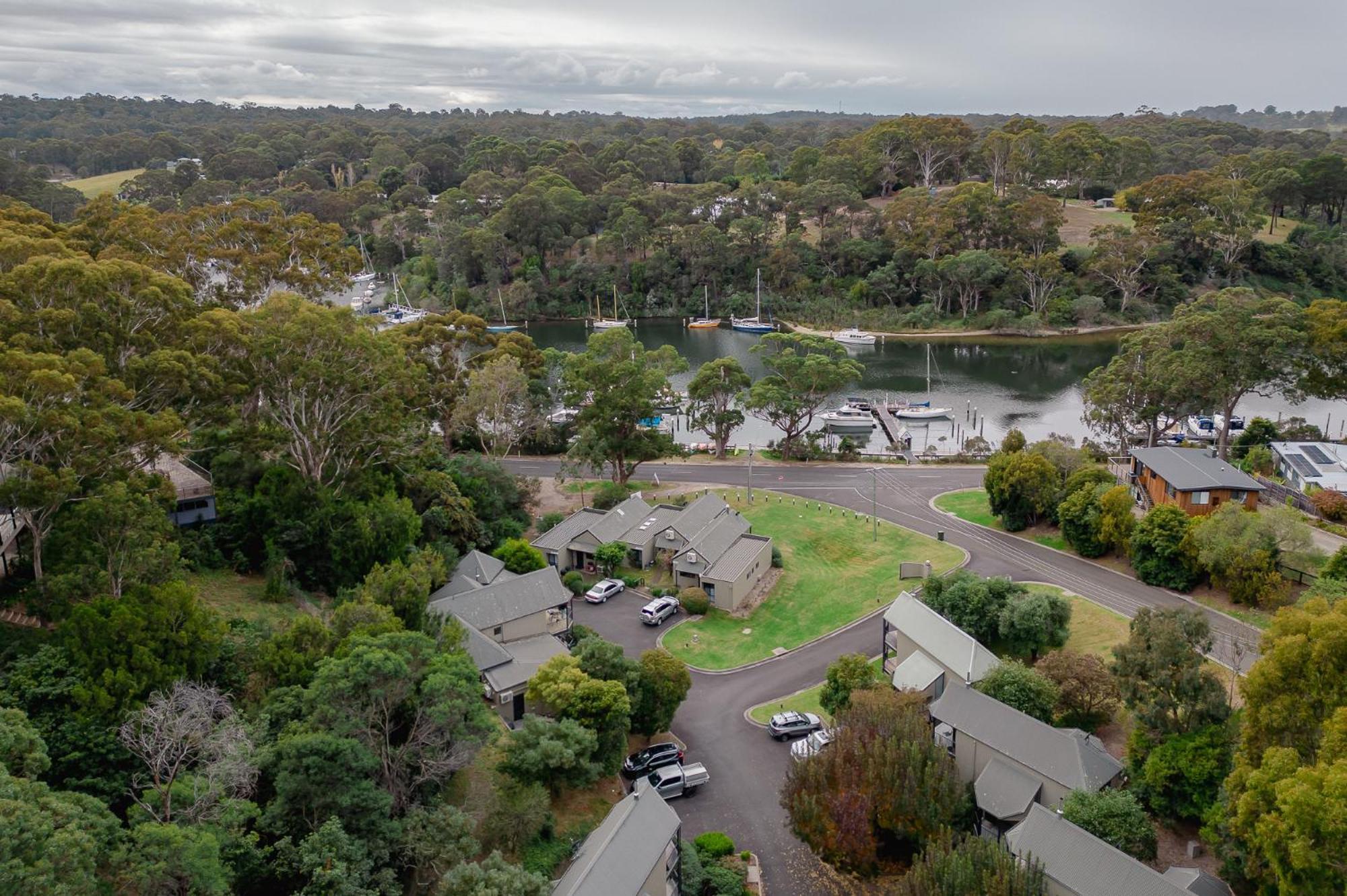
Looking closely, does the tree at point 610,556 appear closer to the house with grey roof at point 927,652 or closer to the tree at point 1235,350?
the house with grey roof at point 927,652

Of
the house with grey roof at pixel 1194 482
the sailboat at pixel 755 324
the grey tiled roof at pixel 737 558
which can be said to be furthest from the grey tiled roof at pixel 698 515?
the sailboat at pixel 755 324

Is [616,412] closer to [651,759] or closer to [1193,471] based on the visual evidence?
[651,759]

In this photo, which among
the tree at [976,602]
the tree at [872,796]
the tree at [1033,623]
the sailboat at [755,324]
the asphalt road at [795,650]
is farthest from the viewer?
the sailboat at [755,324]

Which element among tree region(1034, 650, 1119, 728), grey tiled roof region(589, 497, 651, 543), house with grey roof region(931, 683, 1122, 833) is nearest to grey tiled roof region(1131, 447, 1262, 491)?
tree region(1034, 650, 1119, 728)

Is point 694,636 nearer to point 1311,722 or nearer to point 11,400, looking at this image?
point 1311,722

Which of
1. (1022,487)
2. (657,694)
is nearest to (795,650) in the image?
(657,694)

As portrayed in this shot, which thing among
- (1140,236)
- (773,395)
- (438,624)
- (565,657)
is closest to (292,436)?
(438,624)

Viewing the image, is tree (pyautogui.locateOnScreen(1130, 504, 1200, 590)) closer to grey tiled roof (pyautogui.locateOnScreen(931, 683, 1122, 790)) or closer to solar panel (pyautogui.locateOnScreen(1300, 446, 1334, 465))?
grey tiled roof (pyautogui.locateOnScreen(931, 683, 1122, 790))

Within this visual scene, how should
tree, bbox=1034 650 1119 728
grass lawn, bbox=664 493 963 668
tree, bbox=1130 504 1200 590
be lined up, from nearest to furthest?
1. tree, bbox=1034 650 1119 728
2. grass lawn, bbox=664 493 963 668
3. tree, bbox=1130 504 1200 590
